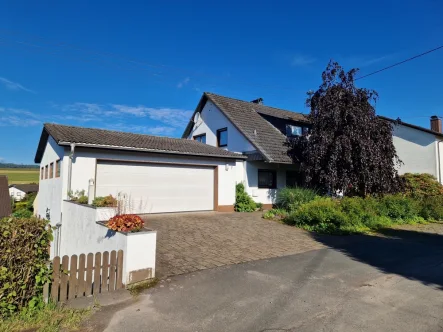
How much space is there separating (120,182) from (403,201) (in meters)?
12.4

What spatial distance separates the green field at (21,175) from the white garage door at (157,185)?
61498mm

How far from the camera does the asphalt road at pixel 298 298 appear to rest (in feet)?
11.7

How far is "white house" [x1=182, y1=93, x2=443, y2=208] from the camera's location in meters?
15.8

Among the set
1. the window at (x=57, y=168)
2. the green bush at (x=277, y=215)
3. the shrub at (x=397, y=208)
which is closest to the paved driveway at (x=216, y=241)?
the green bush at (x=277, y=215)

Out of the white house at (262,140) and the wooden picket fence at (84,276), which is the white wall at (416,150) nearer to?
the white house at (262,140)

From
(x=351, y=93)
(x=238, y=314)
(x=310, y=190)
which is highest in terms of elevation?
(x=351, y=93)

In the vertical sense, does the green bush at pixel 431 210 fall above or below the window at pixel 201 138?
below

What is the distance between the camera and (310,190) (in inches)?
533

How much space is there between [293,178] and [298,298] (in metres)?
13.9

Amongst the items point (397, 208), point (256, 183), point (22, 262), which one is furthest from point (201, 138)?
point (22, 262)

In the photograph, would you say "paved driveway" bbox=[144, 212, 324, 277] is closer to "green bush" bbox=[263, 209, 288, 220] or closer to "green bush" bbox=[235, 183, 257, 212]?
"green bush" bbox=[263, 209, 288, 220]

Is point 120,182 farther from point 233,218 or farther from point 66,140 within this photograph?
point 233,218

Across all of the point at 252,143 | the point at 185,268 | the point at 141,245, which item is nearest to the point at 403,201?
the point at 252,143

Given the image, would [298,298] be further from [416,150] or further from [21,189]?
[21,189]
